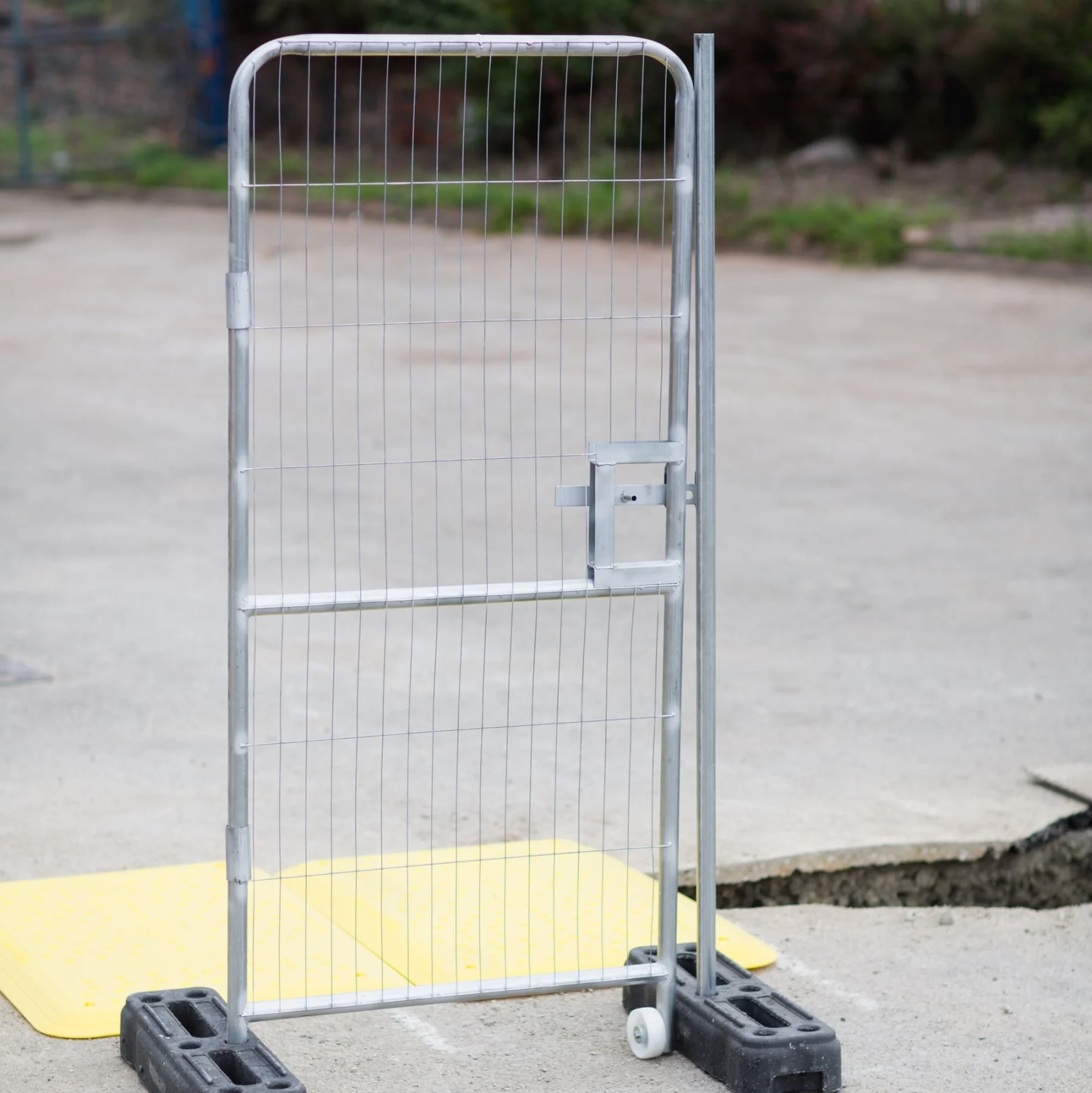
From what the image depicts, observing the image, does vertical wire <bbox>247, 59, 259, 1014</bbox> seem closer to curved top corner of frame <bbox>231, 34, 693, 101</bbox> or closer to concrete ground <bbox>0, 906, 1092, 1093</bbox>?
curved top corner of frame <bbox>231, 34, 693, 101</bbox>

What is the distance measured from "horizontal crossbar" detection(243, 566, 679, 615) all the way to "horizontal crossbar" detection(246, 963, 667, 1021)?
0.70 metres

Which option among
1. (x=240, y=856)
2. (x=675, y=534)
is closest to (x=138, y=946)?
(x=240, y=856)

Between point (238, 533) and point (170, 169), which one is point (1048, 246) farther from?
point (238, 533)

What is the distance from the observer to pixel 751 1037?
11.2 feet

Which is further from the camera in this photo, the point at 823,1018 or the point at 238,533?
the point at 823,1018

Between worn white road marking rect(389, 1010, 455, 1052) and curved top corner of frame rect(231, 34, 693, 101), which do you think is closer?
curved top corner of frame rect(231, 34, 693, 101)

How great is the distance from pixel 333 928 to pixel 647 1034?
33.4 inches

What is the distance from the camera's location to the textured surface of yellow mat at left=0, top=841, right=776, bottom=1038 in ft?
12.6

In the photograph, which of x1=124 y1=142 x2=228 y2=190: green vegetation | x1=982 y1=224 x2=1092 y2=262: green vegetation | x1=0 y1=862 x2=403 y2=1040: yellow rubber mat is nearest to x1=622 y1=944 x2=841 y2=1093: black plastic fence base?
x1=0 y1=862 x2=403 y2=1040: yellow rubber mat

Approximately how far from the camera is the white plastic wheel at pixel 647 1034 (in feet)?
11.7

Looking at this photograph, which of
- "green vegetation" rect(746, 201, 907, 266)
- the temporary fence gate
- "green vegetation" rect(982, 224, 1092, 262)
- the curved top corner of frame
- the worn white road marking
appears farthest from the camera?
"green vegetation" rect(746, 201, 907, 266)

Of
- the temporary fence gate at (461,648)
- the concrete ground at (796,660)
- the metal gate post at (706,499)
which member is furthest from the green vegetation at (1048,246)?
the metal gate post at (706,499)

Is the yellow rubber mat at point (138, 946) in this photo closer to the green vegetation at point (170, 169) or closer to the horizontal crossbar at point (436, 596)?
the horizontal crossbar at point (436, 596)

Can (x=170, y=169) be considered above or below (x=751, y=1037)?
above
